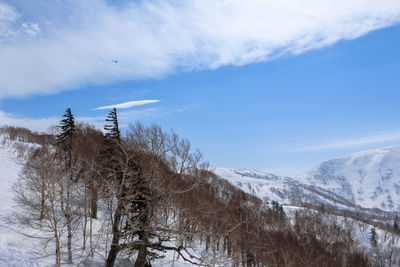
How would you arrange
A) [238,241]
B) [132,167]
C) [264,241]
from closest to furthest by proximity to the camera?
[132,167]
[238,241]
[264,241]

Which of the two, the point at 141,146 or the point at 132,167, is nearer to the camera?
the point at 141,146

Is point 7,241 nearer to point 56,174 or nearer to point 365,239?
point 56,174

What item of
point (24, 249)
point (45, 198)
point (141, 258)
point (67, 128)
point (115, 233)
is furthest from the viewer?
point (67, 128)

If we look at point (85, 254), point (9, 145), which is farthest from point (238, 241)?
point (9, 145)

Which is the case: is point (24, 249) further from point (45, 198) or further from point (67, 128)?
point (67, 128)

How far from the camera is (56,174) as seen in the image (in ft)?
82.5

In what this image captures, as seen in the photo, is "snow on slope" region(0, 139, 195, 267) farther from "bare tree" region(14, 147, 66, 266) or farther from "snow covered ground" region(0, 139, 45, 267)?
"bare tree" region(14, 147, 66, 266)

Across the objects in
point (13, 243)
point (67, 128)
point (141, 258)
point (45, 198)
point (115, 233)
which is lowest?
point (141, 258)

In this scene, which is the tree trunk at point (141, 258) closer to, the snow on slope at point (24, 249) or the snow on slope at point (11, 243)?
the snow on slope at point (24, 249)

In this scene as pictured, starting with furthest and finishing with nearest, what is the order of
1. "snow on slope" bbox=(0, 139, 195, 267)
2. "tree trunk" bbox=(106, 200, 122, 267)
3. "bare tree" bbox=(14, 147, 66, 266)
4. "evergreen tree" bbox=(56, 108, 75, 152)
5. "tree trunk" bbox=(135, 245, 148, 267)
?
1. "evergreen tree" bbox=(56, 108, 75, 152)
2. "snow on slope" bbox=(0, 139, 195, 267)
3. "bare tree" bbox=(14, 147, 66, 266)
4. "tree trunk" bbox=(106, 200, 122, 267)
5. "tree trunk" bbox=(135, 245, 148, 267)

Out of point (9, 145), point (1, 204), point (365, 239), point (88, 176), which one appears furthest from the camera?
point (365, 239)

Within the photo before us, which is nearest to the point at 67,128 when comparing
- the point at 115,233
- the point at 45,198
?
the point at 45,198

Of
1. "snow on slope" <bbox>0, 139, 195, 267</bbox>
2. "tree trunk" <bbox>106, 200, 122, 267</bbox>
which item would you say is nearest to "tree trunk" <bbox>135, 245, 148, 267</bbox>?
"tree trunk" <bbox>106, 200, 122, 267</bbox>

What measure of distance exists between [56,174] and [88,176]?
5388 mm
